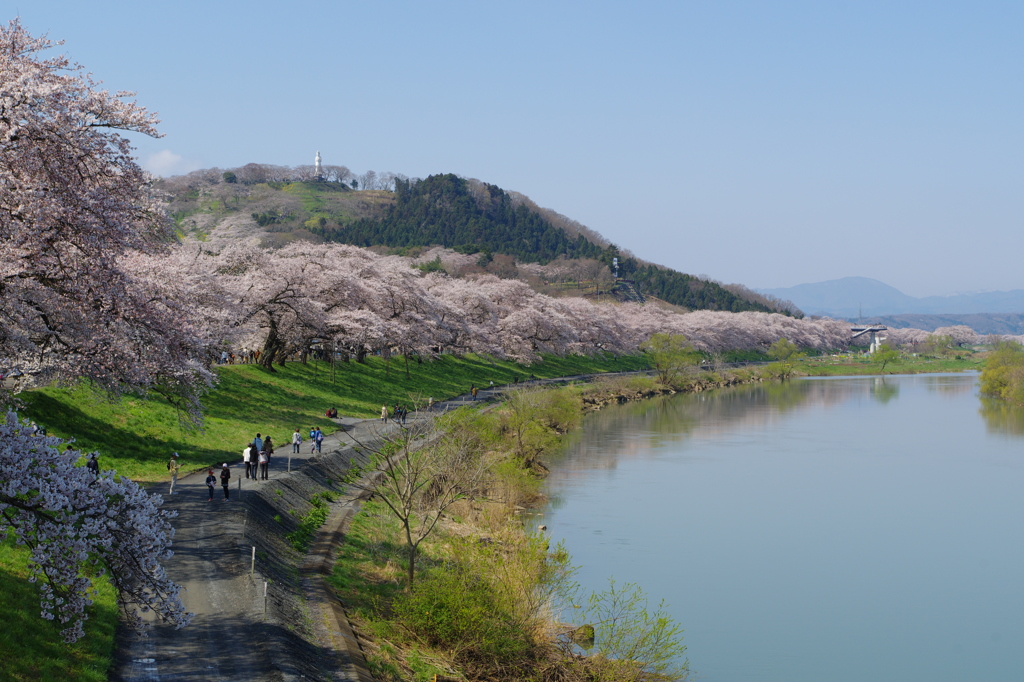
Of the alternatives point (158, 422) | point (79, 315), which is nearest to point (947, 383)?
point (158, 422)

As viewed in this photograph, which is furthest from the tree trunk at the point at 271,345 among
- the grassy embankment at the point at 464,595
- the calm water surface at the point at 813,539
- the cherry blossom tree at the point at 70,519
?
the cherry blossom tree at the point at 70,519

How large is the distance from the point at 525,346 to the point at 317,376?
39879 mm

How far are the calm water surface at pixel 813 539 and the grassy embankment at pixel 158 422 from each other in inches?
551

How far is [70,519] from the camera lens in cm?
1138

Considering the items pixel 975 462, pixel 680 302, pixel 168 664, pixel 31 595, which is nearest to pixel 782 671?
pixel 168 664

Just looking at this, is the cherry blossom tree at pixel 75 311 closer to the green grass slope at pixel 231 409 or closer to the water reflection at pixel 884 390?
the green grass slope at pixel 231 409

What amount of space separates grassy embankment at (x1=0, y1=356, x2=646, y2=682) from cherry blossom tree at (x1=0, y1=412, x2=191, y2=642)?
3157 mm

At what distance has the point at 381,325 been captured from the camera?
2296 inches

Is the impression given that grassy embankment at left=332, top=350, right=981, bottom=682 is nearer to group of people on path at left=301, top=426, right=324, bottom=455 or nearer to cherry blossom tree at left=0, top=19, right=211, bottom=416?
group of people on path at left=301, top=426, right=324, bottom=455

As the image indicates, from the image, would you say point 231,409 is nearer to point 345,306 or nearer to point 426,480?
point 426,480

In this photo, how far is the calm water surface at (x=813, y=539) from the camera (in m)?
24.3

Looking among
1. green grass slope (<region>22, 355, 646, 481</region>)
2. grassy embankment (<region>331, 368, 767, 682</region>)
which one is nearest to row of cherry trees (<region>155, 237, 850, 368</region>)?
green grass slope (<region>22, 355, 646, 481</region>)

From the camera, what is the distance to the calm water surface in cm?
2427

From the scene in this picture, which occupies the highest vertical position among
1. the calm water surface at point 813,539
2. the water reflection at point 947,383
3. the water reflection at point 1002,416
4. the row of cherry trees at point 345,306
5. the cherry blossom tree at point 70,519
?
the row of cherry trees at point 345,306
